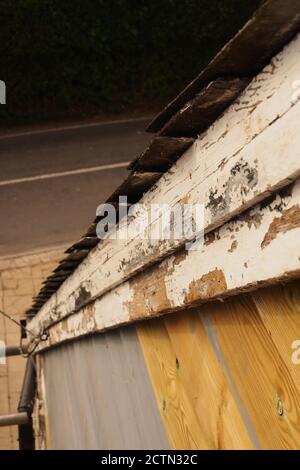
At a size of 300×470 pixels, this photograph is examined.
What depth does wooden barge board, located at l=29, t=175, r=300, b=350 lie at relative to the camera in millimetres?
837

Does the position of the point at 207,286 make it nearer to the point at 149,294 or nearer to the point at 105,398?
the point at 149,294

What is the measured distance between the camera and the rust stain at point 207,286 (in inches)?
43.9

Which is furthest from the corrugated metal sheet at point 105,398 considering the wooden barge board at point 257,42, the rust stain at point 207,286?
the wooden barge board at point 257,42

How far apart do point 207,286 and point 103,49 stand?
40.0ft

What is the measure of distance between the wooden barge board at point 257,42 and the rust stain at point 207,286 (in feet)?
1.38

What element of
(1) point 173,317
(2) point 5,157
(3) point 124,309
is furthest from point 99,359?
(2) point 5,157

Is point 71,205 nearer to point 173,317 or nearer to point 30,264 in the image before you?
point 30,264

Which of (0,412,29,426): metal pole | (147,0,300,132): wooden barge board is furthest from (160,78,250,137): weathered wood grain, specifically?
(0,412,29,426): metal pole

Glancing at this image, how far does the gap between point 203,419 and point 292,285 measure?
666mm

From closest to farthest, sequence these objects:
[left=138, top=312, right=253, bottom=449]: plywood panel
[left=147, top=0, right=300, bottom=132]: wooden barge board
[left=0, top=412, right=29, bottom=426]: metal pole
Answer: [left=147, top=0, right=300, bottom=132]: wooden barge board
[left=138, top=312, right=253, bottom=449]: plywood panel
[left=0, top=412, right=29, bottom=426]: metal pole

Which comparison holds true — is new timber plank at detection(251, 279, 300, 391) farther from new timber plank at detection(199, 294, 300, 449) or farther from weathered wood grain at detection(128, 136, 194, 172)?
weathered wood grain at detection(128, 136, 194, 172)

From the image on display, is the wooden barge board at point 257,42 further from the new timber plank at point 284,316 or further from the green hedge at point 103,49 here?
the green hedge at point 103,49

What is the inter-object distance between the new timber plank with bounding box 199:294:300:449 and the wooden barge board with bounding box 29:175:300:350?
109 millimetres

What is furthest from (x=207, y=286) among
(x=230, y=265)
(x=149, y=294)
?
(x=149, y=294)
